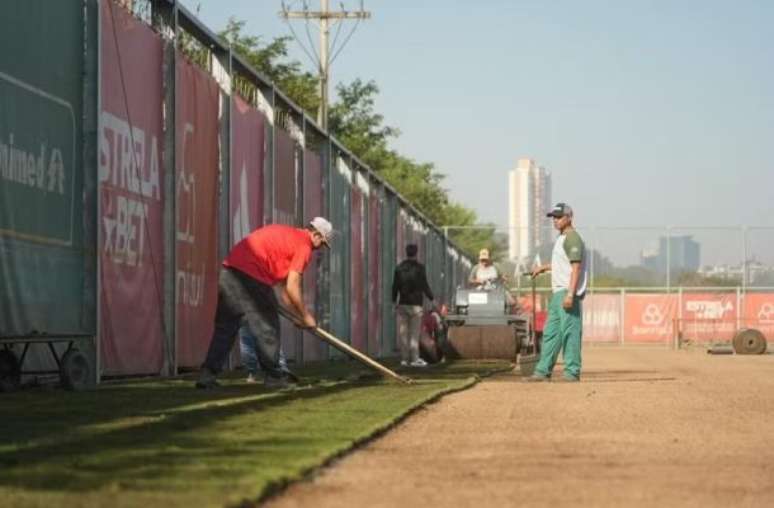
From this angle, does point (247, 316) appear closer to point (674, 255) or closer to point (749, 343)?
point (749, 343)

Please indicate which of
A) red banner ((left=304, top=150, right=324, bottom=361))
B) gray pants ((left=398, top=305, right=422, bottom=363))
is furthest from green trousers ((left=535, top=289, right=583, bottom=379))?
red banner ((left=304, top=150, right=324, bottom=361))

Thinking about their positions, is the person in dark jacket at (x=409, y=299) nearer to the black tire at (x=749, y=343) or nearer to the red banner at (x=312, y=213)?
the red banner at (x=312, y=213)

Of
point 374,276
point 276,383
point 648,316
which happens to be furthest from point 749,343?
point 276,383

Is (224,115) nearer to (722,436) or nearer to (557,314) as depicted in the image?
(557,314)

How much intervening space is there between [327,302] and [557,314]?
426 inches

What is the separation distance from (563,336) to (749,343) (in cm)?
2538

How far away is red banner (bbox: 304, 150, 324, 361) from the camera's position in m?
26.7

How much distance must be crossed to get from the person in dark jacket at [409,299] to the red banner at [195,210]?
6.69 m

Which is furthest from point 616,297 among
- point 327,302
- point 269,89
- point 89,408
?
point 89,408

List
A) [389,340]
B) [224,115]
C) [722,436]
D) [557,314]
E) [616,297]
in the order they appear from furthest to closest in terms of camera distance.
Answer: [616,297], [389,340], [224,115], [557,314], [722,436]

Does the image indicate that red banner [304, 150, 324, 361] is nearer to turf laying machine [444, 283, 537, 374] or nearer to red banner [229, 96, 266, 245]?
turf laying machine [444, 283, 537, 374]

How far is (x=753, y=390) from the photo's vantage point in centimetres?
1650

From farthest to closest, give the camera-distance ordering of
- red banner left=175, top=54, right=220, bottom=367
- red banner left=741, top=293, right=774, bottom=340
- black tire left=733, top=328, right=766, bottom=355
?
1. red banner left=741, top=293, right=774, bottom=340
2. black tire left=733, top=328, right=766, bottom=355
3. red banner left=175, top=54, right=220, bottom=367

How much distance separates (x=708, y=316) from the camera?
2383 inches
